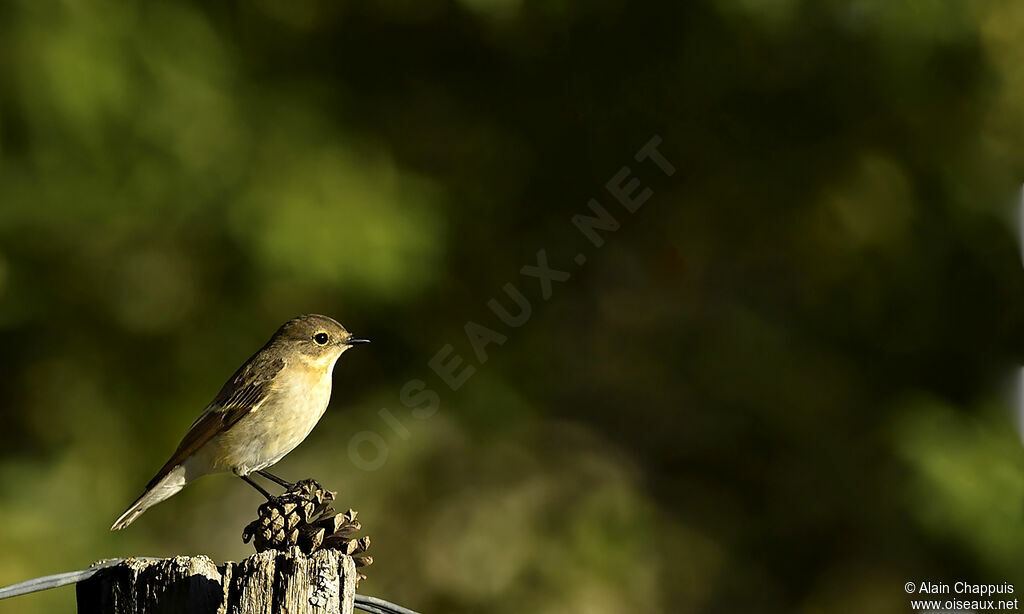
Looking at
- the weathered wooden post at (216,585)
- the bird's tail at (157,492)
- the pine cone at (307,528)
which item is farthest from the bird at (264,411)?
the weathered wooden post at (216,585)

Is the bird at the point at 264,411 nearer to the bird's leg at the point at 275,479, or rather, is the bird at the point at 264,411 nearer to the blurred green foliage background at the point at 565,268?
the bird's leg at the point at 275,479

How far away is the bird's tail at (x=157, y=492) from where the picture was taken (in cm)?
513

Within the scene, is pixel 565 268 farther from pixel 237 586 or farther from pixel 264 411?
pixel 237 586

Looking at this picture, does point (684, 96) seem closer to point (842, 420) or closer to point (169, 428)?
point (842, 420)

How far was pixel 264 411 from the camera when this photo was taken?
16.6 ft

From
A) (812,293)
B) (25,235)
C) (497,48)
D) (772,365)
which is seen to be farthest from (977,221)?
(25,235)

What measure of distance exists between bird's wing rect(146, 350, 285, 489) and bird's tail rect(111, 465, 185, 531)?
2cm

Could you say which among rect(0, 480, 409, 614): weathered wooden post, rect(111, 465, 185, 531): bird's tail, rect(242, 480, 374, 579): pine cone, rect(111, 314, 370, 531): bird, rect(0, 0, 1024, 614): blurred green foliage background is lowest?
rect(0, 480, 409, 614): weathered wooden post

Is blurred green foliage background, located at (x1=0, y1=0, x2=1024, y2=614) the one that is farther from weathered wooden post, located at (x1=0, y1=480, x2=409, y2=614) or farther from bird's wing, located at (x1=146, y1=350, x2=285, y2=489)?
weathered wooden post, located at (x1=0, y1=480, x2=409, y2=614)

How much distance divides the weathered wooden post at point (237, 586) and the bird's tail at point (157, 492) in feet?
6.59

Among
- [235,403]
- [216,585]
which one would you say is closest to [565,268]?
[235,403]

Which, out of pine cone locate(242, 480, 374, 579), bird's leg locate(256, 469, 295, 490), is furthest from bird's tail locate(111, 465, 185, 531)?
pine cone locate(242, 480, 374, 579)

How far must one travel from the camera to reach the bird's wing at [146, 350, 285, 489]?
5.11m

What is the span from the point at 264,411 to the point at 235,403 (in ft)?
0.59
